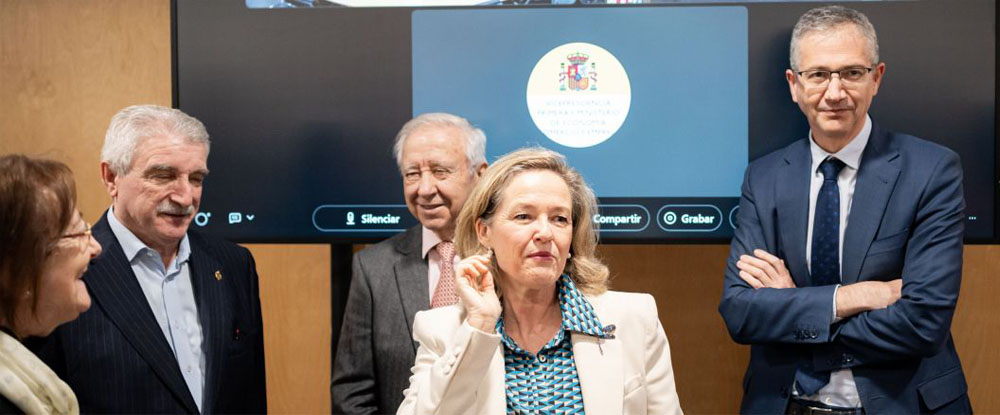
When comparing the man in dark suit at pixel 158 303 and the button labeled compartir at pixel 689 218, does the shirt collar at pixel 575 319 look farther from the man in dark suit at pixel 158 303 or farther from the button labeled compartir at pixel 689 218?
the button labeled compartir at pixel 689 218

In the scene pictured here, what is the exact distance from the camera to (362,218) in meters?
4.02

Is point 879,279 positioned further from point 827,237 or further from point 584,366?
point 584,366

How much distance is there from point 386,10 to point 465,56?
375 mm

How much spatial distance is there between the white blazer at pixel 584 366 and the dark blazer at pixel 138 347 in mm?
819

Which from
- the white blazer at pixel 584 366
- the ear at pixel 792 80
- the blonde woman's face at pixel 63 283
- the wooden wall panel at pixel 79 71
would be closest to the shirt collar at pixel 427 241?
the white blazer at pixel 584 366

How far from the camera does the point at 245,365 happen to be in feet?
10.5

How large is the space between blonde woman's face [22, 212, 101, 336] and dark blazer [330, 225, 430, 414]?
3.50 feet

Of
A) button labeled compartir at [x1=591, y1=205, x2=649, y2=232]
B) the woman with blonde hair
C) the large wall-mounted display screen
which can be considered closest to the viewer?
the woman with blonde hair

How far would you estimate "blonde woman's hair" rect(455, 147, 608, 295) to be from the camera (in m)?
2.64

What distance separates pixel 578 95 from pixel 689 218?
0.66 metres

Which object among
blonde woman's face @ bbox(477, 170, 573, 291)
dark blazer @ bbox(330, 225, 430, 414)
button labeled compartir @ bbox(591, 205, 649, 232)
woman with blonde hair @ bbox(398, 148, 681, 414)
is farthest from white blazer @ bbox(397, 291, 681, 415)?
button labeled compartir @ bbox(591, 205, 649, 232)

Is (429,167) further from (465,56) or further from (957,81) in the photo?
(957,81)

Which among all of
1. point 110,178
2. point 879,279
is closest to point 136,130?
point 110,178

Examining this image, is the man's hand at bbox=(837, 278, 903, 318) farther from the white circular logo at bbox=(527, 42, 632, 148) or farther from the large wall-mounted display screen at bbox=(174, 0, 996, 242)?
the white circular logo at bbox=(527, 42, 632, 148)
